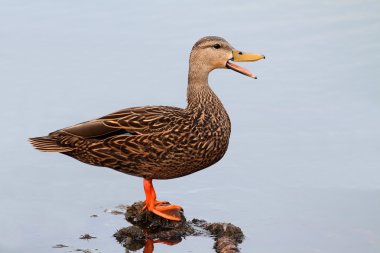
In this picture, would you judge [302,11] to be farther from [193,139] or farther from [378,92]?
[193,139]

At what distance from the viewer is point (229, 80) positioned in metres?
8.20

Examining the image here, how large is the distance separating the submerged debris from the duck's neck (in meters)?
0.84

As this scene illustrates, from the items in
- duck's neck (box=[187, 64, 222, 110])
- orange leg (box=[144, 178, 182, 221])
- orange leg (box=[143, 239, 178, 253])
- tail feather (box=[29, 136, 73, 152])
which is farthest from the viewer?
duck's neck (box=[187, 64, 222, 110])

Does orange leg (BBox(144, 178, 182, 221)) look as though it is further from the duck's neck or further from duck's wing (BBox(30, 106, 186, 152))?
the duck's neck

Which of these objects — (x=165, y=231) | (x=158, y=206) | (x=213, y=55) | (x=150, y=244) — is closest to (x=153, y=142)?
(x=158, y=206)

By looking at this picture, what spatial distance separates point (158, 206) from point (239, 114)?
59.1 inches

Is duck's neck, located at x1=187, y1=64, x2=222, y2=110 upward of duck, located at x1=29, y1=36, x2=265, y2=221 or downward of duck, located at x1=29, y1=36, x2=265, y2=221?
upward

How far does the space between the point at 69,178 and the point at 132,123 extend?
2.63 ft

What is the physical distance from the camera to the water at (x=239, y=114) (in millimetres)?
6176

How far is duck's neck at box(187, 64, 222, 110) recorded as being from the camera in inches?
260

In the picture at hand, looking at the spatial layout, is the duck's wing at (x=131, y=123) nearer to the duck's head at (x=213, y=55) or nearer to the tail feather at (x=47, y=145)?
the tail feather at (x=47, y=145)

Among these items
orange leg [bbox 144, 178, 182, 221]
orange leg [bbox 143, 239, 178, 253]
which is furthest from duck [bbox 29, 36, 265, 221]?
orange leg [bbox 143, 239, 178, 253]

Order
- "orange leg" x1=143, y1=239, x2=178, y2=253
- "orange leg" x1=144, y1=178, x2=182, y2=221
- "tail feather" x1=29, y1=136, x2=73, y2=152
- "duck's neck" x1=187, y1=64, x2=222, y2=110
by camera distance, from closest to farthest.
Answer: "orange leg" x1=143, y1=239, x2=178, y2=253, "orange leg" x1=144, y1=178, x2=182, y2=221, "tail feather" x1=29, y1=136, x2=73, y2=152, "duck's neck" x1=187, y1=64, x2=222, y2=110

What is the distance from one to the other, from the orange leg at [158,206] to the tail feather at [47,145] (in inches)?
24.1
